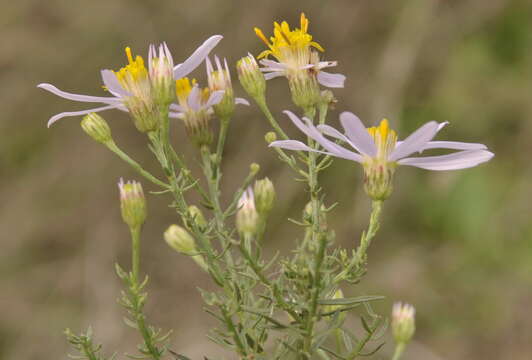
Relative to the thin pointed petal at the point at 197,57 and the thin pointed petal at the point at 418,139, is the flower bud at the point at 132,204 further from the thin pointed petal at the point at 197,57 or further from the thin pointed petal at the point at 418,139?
the thin pointed petal at the point at 418,139

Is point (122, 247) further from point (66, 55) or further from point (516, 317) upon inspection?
point (516, 317)

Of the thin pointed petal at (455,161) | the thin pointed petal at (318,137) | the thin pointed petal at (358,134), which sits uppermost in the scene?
the thin pointed petal at (358,134)

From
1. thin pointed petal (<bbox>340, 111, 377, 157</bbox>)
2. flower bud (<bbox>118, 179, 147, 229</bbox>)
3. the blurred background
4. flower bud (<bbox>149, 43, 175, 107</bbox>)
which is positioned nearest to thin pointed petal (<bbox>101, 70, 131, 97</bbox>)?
flower bud (<bbox>149, 43, 175, 107</bbox>)

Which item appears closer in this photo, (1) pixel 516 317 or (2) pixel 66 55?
(1) pixel 516 317

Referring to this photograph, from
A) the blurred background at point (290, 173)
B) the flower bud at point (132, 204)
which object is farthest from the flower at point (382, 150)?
the blurred background at point (290, 173)

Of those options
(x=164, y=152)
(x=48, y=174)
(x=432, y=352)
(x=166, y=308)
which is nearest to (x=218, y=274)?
(x=164, y=152)

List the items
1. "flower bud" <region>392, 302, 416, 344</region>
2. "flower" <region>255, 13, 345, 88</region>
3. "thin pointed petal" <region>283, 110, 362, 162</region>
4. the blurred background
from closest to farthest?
"thin pointed petal" <region>283, 110, 362, 162</region> → "flower" <region>255, 13, 345, 88</region> → "flower bud" <region>392, 302, 416, 344</region> → the blurred background

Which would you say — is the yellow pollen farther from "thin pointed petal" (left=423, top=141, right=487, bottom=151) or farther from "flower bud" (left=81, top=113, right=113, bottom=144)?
"thin pointed petal" (left=423, top=141, right=487, bottom=151)
